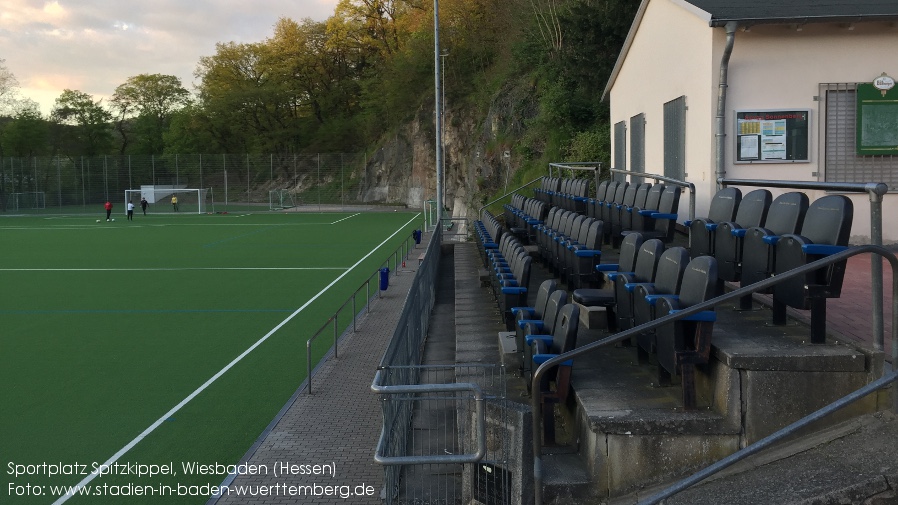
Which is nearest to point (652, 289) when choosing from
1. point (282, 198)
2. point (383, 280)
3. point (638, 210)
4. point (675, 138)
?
point (638, 210)

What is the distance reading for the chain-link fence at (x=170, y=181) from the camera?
6400 centimetres

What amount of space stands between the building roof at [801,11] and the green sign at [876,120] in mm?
989

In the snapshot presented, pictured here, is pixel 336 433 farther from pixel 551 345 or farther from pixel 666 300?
pixel 666 300

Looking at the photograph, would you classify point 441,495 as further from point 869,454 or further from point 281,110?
point 281,110

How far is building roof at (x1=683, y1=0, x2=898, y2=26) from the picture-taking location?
37.4ft

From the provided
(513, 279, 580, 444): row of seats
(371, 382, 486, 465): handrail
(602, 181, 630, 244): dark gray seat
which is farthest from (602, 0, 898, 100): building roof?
(371, 382, 486, 465): handrail

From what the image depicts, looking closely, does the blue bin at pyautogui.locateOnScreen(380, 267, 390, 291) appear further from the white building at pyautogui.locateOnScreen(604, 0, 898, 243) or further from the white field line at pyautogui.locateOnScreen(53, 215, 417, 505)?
the white building at pyautogui.locateOnScreen(604, 0, 898, 243)

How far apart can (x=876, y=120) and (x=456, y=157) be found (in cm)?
4908

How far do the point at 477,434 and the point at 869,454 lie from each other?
220cm

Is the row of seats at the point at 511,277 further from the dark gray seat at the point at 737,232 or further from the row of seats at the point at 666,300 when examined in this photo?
the dark gray seat at the point at 737,232

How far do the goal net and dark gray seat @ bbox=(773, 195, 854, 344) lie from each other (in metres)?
54.5

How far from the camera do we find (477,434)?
5.32 m

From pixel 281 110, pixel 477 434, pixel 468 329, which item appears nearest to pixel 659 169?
pixel 468 329

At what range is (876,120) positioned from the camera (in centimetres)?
1194
